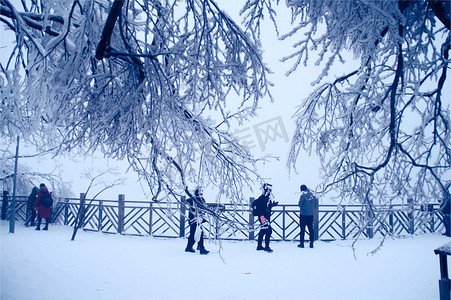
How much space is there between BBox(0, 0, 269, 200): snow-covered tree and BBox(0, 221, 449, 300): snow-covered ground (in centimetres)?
111

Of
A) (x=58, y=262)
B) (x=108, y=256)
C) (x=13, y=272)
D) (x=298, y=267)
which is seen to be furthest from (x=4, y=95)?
(x=298, y=267)

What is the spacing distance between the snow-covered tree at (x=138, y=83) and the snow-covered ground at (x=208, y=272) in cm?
111

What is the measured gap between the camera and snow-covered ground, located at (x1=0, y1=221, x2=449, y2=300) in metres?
4.20

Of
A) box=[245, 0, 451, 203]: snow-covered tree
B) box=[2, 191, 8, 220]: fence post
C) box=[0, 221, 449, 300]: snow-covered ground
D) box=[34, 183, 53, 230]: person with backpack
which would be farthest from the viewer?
box=[2, 191, 8, 220]: fence post

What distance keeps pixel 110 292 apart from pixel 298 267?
3.38 m

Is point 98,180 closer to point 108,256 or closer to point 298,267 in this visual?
point 108,256

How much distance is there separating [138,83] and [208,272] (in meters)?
3.73

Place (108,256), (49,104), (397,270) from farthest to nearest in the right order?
(108,256)
(397,270)
(49,104)

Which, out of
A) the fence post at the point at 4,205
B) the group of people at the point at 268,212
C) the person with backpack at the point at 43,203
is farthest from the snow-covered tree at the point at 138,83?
the fence post at the point at 4,205

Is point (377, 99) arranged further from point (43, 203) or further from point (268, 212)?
point (43, 203)

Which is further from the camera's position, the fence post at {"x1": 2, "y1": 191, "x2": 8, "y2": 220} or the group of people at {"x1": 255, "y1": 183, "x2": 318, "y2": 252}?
the fence post at {"x1": 2, "y1": 191, "x2": 8, "y2": 220}

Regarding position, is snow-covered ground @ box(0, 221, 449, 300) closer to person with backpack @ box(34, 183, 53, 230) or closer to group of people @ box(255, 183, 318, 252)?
group of people @ box(255, 183, 318, 252)

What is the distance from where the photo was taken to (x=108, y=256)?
21.3ft

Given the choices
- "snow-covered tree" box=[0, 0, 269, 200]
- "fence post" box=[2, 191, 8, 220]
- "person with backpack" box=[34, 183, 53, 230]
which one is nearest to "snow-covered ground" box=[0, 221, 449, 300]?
"snow-covered tree" box=[0, 0, 269, 200]
